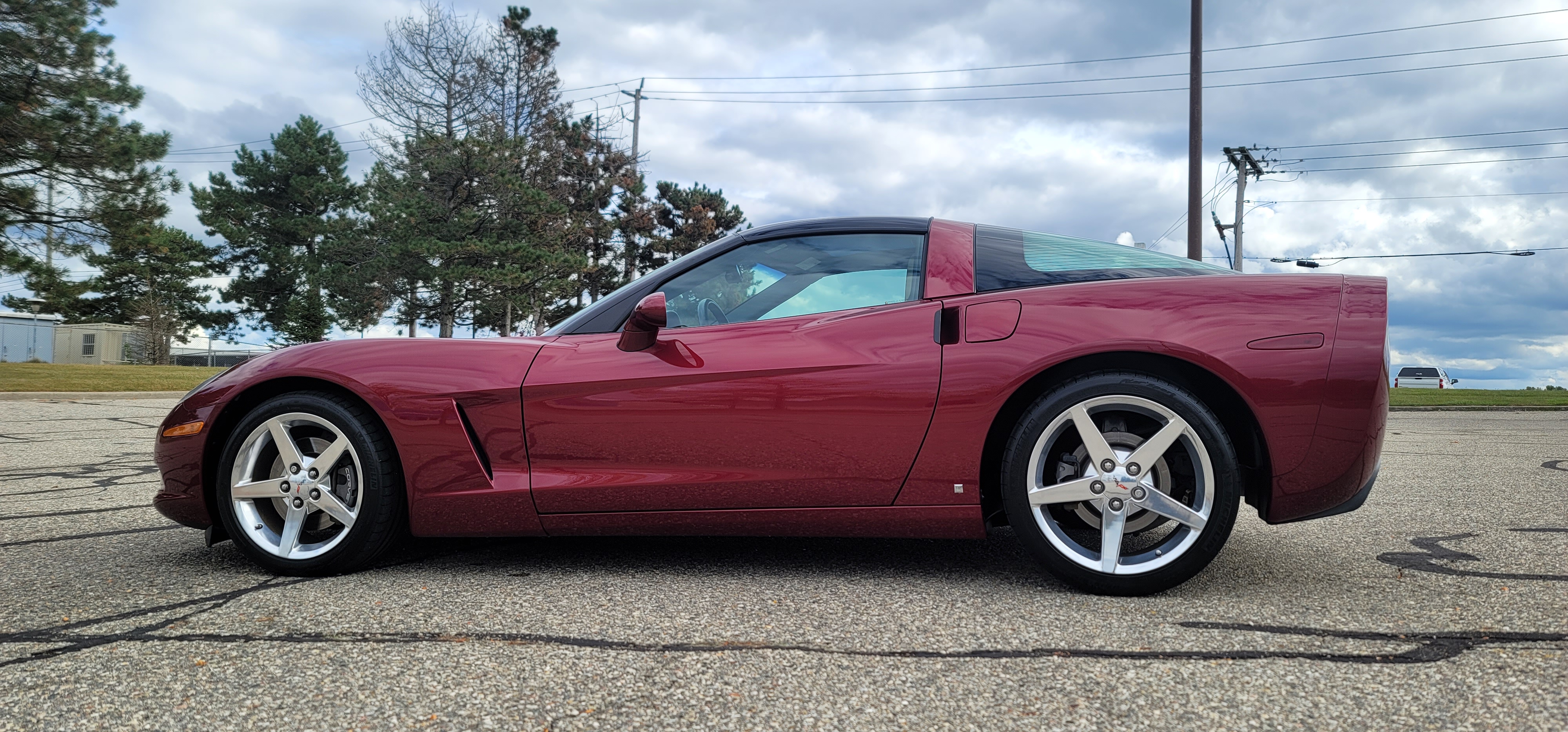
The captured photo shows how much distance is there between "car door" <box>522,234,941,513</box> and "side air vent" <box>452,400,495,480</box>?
15 cm

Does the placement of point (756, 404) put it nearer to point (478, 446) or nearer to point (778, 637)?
point (778, 637)

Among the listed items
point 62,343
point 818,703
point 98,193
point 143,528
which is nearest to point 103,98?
point 98,193

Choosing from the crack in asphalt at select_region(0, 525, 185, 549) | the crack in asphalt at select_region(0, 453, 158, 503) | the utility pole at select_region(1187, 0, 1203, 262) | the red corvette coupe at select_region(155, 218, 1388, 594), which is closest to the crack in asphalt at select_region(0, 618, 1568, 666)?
the red corvette coupe at select_region(155, 218, 1388, 594)

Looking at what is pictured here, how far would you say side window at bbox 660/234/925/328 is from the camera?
3.04 m

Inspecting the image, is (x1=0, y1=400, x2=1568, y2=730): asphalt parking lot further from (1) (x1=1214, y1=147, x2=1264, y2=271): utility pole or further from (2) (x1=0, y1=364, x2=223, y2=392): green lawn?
(1) (x1=1214, y1=147, x2=1264, y2=271): utility pole

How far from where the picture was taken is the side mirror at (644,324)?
2.91m

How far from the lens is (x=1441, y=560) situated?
327 centimetres

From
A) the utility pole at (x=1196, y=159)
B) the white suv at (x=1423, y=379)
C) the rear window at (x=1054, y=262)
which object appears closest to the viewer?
the rear window at (x=1054, y=262)

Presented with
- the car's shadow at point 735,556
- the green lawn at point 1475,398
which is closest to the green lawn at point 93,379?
the car's shadow at point 735,556

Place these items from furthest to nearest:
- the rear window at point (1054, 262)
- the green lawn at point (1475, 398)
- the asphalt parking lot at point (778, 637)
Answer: the green lawn at point (1475, 398)
the rear window at point (1054, 262)
the asphalt parking lot at point (778, 637)

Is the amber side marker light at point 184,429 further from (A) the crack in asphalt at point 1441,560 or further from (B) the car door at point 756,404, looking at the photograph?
(A) the crack in asphalt at point 1441,560

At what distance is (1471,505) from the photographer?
15.3 feet

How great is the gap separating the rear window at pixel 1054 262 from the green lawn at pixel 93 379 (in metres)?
15.8

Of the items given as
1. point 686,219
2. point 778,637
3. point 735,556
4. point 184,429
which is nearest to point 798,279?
point 735,556
